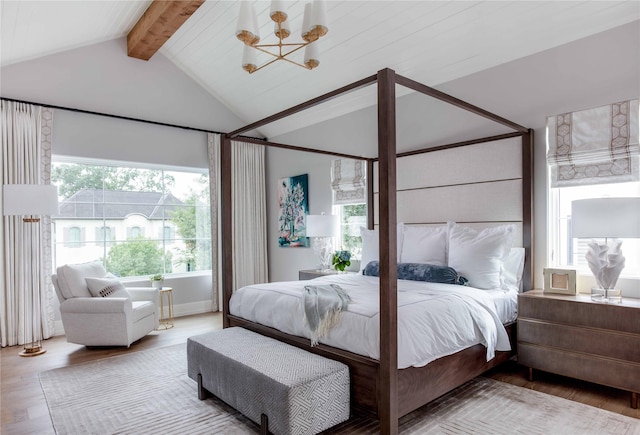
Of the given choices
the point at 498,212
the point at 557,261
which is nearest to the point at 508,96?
the point at 498,212

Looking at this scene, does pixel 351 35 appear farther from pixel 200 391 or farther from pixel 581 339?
pixel 200 391

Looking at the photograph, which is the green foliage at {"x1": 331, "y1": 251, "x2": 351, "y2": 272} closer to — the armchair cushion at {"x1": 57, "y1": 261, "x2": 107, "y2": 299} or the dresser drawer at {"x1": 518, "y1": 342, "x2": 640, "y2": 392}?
the dresser drawer at {"x1": 518, "y1": 342, "x2": 640, "y2": 392}

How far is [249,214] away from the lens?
246 inches

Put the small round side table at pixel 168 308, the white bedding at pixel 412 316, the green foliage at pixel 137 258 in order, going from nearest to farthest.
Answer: the white bedding at pixel 412 316 < the small round side table at pixel 168 308 < the green foliage at pixel 137 258

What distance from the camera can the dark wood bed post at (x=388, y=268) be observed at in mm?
2137

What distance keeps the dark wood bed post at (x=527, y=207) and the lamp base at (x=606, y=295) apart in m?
0.62

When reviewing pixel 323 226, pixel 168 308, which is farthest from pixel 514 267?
pixel 168 308

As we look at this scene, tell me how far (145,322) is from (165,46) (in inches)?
141

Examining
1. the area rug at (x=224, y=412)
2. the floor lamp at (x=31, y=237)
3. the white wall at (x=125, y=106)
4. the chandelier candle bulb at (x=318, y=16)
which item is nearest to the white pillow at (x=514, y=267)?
the area rug at (x=224, y=412)

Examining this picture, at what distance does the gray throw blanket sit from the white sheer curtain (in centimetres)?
353

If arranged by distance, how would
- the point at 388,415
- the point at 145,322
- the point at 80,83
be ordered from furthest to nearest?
the point at 80,83
the point at 145,322
the point at 388,415

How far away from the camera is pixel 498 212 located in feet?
12.3

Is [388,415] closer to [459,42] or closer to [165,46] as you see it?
[459,42]

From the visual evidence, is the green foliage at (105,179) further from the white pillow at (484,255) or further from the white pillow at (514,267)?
the white pillow at (514,267)
